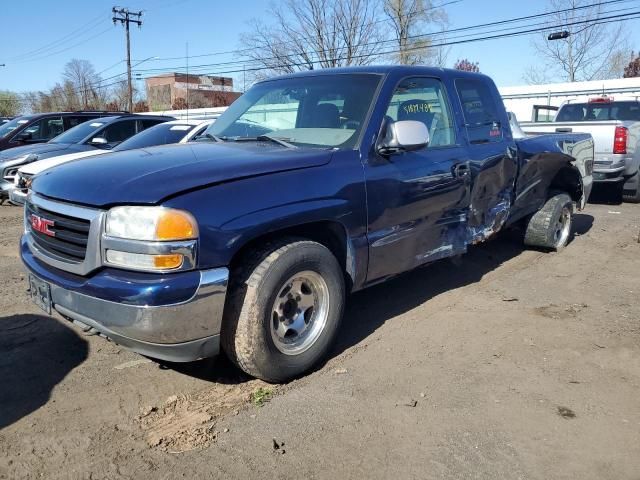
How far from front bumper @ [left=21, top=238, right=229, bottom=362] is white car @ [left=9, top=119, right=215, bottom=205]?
5.59 metres

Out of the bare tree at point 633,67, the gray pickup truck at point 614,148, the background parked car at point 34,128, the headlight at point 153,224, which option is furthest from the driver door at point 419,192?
the bare tree at point 633,67

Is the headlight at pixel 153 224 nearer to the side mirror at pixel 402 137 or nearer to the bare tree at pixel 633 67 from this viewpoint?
the side mirror at pixel 402 137

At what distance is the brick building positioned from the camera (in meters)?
56.0

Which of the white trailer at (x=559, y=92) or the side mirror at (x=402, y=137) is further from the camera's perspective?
the white trailer at (x=559, y=92)

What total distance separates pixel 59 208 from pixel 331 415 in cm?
190

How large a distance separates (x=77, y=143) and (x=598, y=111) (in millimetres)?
11576

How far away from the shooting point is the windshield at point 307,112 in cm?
384

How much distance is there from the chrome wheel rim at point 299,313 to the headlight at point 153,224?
2.37 feet

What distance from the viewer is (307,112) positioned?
4.12 m

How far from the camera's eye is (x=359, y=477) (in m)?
2.53

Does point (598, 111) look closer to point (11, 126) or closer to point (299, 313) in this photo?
point (299, 313)

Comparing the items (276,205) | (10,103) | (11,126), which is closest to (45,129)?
(11,126)

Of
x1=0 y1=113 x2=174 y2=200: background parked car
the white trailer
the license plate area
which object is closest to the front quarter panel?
the license plate area

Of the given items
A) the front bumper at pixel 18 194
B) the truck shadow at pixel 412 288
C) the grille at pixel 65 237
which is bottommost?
the truck shadow at pixel 412 288
